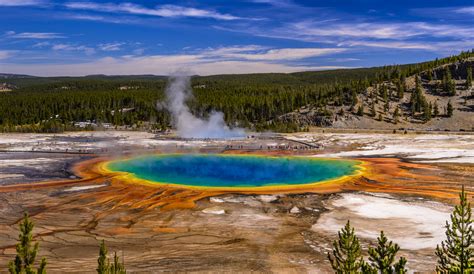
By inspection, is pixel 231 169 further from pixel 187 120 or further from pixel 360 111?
pixel 360 111

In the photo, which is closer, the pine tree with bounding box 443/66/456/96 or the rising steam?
the rising steam

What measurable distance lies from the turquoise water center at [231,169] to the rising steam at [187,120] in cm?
2695

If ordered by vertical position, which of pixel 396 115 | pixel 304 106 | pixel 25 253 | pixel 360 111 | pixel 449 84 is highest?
pixel 449 84

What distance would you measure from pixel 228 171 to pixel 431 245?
2231cm

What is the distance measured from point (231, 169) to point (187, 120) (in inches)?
1969

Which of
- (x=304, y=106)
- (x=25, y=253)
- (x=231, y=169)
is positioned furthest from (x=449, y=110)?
(x=25, y=253)

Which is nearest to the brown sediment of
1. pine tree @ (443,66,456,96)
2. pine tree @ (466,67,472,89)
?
pine tree @ (443,66,456,96)

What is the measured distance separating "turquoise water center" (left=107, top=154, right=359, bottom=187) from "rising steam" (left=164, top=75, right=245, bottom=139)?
88.4 ft

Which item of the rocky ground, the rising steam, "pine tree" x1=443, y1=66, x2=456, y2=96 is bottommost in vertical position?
the rocky ground

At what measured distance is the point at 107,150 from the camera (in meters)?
52.6

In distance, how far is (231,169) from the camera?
39.5 m

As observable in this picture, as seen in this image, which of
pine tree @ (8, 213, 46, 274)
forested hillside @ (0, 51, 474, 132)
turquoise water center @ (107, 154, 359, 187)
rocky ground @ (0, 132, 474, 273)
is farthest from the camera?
forested hillside @ (0, 51, 474, 132)

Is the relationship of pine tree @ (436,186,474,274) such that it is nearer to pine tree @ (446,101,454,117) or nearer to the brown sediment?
the brown sediment

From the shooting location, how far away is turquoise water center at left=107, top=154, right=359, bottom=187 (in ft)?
109
